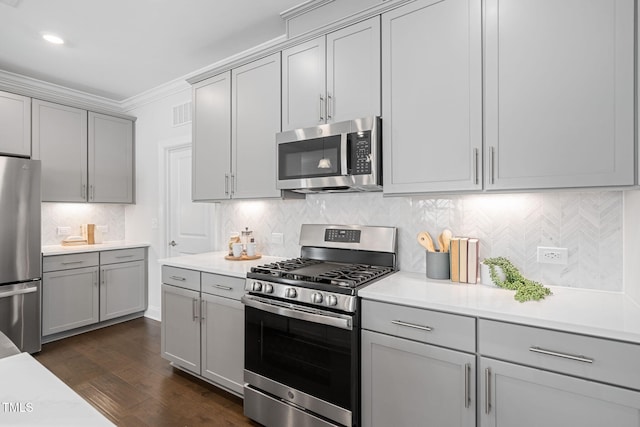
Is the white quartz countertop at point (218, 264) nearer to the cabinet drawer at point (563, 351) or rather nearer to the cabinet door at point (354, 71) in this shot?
the cabinet door at point (354, 71)

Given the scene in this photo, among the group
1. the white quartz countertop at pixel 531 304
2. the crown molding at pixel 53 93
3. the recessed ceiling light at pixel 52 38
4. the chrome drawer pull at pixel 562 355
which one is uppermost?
the recessed ceiling light at pixel 52 38

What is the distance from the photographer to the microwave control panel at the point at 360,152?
6.82 feet

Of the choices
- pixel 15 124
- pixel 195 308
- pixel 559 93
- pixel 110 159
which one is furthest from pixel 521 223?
pixel 15 124

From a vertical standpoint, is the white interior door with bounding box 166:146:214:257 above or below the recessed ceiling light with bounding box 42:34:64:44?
below

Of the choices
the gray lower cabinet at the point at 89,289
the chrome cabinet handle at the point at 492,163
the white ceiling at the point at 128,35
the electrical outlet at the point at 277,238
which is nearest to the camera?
the chrome cabinet handle at the point at 492,163

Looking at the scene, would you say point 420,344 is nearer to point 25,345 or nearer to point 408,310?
point 408,310

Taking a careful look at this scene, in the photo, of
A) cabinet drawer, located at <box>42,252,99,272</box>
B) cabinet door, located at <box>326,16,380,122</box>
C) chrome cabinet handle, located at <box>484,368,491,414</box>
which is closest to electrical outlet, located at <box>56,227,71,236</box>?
cabinet drawer, located at <box>42,252,99,272</box>

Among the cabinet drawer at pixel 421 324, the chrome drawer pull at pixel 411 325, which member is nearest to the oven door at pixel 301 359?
the cabinet drawer at pixel 421 324

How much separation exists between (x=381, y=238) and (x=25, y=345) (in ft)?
11.5

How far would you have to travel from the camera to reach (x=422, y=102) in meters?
1.94

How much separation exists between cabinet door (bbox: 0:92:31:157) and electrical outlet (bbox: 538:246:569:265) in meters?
4.56

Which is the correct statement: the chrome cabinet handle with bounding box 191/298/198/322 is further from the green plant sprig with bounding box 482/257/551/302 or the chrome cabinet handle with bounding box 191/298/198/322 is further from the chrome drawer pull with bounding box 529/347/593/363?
the chrome drawer pull with bounding box 529/347/593/363

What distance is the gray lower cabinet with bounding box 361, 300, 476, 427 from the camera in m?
1.52

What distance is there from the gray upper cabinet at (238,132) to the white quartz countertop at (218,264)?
53 centimetres
